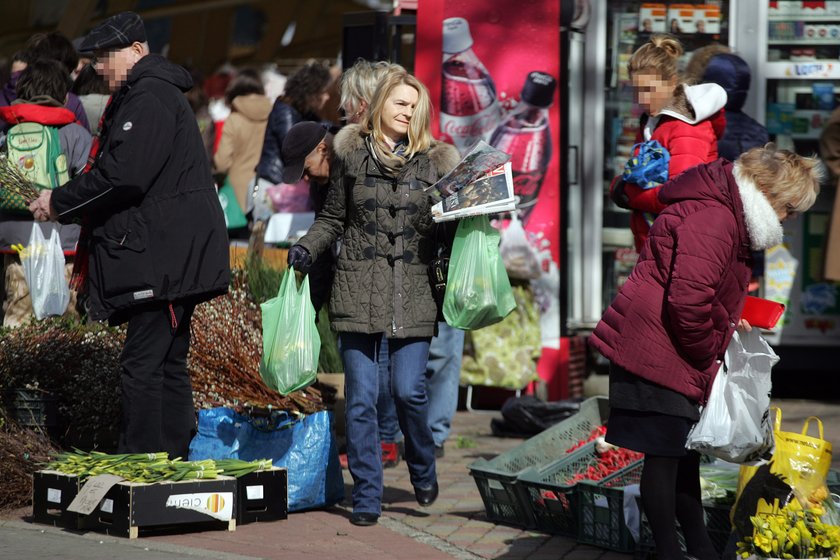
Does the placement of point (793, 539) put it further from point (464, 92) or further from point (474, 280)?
point (464, 92)

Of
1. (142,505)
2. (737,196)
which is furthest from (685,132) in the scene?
(142,505)

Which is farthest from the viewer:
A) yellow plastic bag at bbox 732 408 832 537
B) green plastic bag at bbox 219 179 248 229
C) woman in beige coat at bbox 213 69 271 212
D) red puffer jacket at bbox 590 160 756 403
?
woman in beige coat at bbox 213 69 271 212

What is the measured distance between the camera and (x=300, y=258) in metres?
6.07

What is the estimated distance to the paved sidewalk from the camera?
5.45 meters

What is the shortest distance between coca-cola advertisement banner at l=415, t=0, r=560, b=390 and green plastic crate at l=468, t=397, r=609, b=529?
2.74 metres

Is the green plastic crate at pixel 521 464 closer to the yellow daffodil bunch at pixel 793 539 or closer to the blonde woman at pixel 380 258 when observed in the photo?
the blonde woman at pixel 380 258

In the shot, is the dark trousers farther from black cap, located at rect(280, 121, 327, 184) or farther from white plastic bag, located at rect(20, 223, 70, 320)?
white plastic bag, located at rect(20, 223, 70, 320)

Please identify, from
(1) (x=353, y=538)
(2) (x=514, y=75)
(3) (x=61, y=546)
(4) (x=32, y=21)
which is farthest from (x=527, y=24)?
(4) (x=32, y=21)

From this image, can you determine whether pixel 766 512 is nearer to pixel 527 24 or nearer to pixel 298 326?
pixel 298 326

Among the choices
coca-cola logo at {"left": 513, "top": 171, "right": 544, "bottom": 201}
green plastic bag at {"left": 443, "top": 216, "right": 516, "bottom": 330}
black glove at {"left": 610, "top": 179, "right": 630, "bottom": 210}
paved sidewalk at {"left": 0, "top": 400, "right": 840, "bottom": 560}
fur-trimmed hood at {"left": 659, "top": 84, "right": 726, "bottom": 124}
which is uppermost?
fur-trimmed hood at {"left": 659, "top": 84, "right": 726, "bottom": 124}

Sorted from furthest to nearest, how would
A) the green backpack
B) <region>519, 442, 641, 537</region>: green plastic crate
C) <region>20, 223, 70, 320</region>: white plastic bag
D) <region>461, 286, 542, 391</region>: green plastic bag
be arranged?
<region>461, 286, 542, 391</region>: green plastic bag < the green backpack < <region>20, 223, 70, 320</region>: white plastic bag < <region>519, 442, 641, 537</region>: green plastic crate

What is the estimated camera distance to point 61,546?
5516mm

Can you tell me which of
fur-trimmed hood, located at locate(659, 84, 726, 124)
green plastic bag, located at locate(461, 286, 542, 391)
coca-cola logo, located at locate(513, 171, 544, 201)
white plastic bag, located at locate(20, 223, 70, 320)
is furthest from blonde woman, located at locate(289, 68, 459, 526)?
coca-cola logo, located at locate(513, 171, 544, 201)

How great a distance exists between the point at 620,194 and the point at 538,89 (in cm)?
310
